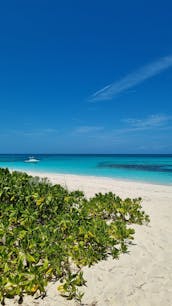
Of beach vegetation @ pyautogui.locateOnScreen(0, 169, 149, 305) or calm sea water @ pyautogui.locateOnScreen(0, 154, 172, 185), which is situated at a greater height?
beach vegetation @ pyautogui.locateOnScreen(0, 169, 149, 305)

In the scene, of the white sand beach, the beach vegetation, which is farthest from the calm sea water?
the white sand beach

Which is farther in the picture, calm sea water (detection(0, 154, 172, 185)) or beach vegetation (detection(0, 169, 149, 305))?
calm sea water (detection(0, 154, 172, 185))

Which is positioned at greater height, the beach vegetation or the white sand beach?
the beach vegetation

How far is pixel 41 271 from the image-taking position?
146 inches

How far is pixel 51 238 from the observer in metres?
4.29

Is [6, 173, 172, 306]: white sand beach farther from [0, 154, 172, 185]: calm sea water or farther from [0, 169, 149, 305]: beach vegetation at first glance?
[0, 154, 172, 185]: calm sea water

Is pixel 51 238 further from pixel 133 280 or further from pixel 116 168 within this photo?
pixel 116 168

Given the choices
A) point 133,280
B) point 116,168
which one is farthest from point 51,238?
point 116,168

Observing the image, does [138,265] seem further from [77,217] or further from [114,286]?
[77,217]

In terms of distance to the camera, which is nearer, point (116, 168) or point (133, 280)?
point (133, 280)

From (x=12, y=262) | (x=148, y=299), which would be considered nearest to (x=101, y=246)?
(x=148, y=299)

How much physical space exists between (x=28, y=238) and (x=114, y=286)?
4.82 feet

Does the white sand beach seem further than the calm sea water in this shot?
No

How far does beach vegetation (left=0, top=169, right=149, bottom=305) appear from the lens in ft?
11.7
